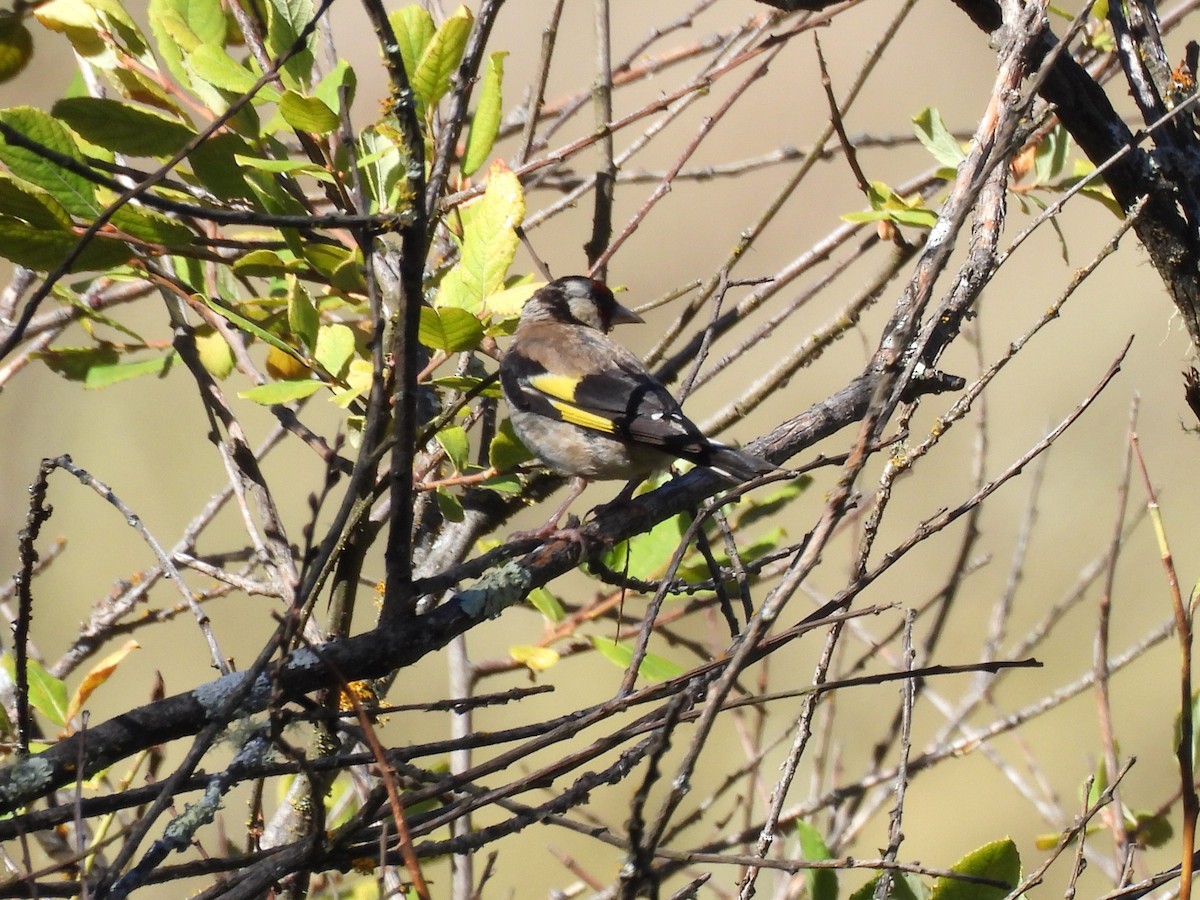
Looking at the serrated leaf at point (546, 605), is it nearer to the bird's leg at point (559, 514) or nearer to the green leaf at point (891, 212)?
the bird's leg at point (559, 514)

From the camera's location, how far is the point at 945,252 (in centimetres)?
154

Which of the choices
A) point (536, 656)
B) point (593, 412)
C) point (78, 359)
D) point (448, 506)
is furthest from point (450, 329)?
point (78, 359)

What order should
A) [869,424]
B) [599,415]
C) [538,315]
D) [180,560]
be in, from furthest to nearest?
[538,315] → [599,415] → [180,560] → [869,424]

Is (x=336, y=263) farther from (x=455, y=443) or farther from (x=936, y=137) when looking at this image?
(x=936, y=137)

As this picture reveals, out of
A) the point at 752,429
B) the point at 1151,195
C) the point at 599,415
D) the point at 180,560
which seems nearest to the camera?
the point at 1151,195

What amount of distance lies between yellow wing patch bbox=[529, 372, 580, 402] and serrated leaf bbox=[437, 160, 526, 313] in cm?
129

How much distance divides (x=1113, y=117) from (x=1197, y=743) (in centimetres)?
162

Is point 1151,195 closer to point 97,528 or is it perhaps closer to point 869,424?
point 869,424

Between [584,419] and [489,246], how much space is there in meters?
1.25

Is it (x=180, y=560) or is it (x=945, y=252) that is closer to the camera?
(x=945, y=252)

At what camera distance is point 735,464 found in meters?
2.73

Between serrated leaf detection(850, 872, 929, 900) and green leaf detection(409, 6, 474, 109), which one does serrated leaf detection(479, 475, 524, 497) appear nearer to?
green leaf detection(409, 6, 474, 109)

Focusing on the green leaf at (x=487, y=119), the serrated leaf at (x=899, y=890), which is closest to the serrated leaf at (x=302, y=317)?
the green leaf at (x=487, y=119)

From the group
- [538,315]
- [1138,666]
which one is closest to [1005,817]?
[1138,666]
